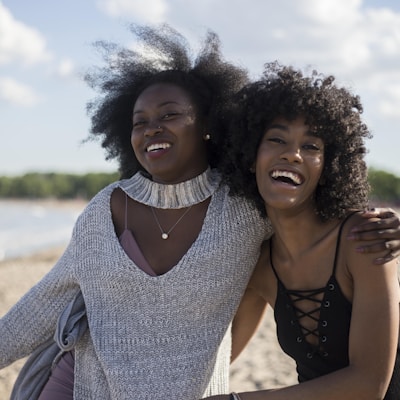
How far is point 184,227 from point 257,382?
334 centimetres

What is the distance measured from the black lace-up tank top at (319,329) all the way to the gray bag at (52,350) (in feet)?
3.25

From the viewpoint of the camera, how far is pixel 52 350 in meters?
3.51

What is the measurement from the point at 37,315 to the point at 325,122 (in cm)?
177

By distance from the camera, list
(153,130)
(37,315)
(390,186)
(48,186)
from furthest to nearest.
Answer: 1. (48,186)
2. (390,186)
3. (37,315)
4. (153,130)

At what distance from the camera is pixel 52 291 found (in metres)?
3.50

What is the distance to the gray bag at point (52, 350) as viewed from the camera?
3.28 m

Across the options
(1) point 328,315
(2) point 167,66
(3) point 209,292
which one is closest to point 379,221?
(1) point 328,315

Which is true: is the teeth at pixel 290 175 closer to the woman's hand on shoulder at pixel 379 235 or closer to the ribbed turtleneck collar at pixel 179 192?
the woman's hand on shoulder at pixel 379 235

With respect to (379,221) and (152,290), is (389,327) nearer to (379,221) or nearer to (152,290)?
(379,221)

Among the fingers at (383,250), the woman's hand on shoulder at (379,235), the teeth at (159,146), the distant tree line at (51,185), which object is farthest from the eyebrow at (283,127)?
the distant tree line at (51,185)

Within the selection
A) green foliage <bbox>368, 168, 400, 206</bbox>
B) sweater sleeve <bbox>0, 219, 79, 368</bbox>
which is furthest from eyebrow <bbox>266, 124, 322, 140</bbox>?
green foliage <bbox>368, 168, 400, 206</bbox>

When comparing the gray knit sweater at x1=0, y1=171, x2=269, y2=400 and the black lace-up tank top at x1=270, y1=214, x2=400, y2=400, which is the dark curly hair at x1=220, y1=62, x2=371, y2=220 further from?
the gray knit sweater at x1=0, y1=171, x2=269, y2=400

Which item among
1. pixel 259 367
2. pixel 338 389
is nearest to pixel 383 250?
pixel 338 389

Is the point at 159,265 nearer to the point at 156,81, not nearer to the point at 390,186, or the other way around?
the point at 156,81
